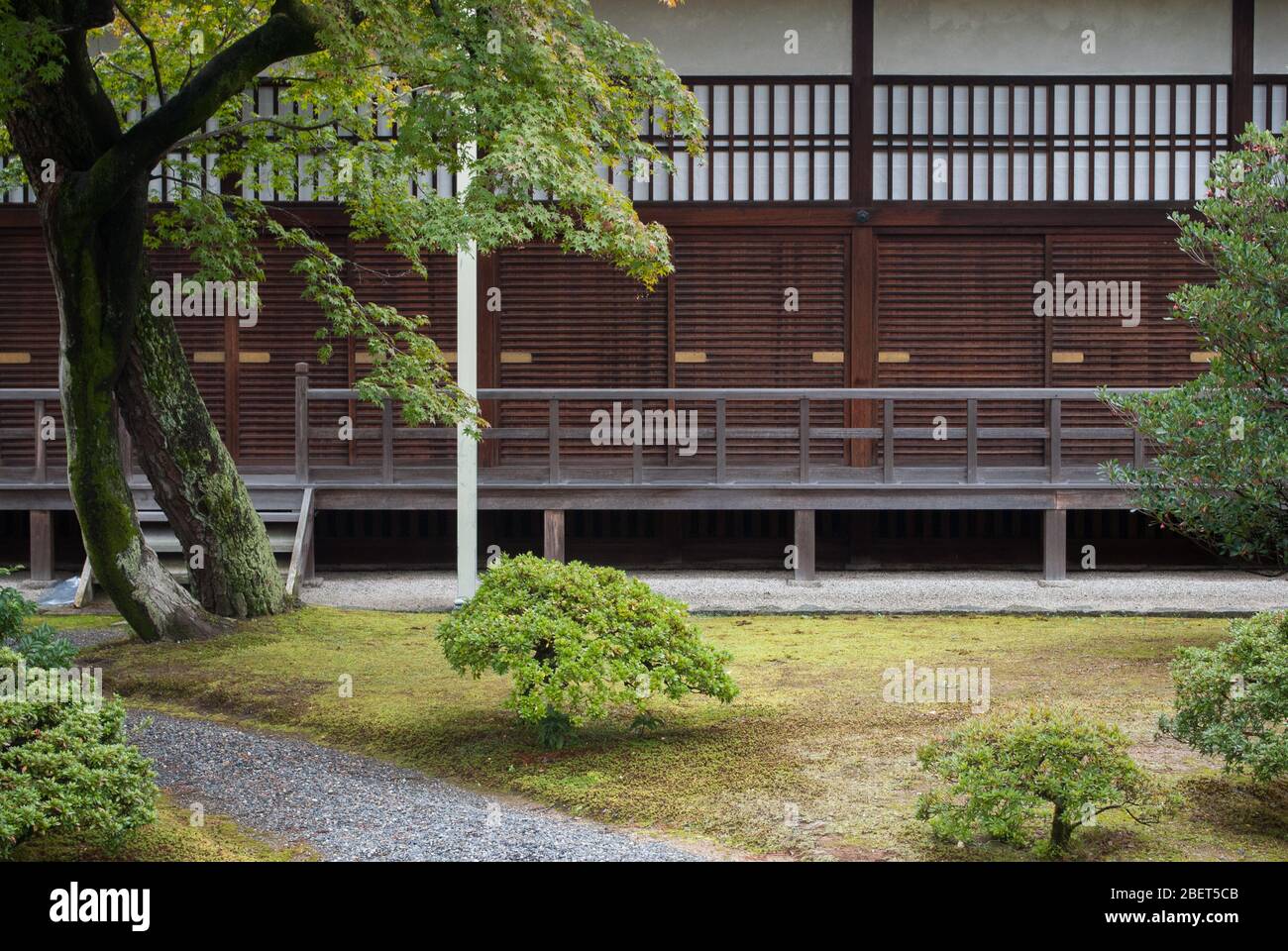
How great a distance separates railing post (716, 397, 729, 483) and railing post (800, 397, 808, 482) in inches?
32.2

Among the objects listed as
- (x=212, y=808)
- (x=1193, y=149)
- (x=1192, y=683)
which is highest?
(x=1193, y=149)

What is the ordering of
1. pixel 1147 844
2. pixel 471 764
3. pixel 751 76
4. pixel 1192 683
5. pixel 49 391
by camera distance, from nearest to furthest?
pixel 1147 844, pixel 1192 683, pixel 471 764, pixel 49 391, pixel 751 76

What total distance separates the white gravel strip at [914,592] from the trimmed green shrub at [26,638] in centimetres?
564

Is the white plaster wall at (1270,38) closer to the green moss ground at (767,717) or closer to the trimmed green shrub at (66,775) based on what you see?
the green moss ground at (767,717)

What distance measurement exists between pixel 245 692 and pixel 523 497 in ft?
17.8

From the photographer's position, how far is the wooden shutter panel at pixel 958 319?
1528 cm

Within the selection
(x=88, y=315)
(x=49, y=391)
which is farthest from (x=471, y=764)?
(x=49, y=391)

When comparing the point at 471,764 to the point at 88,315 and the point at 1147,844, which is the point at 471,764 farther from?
the point at 88,315

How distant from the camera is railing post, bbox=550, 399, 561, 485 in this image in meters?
14.3

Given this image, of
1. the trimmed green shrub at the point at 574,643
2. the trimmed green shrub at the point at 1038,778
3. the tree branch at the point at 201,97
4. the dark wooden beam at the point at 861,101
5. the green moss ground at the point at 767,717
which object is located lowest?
the green moss ground at the point at 767,717

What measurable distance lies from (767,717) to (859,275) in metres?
8.01

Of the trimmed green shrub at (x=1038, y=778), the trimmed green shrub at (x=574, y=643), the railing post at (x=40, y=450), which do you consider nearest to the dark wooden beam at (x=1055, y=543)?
the trimmed green shrub at (x=574, y=643)

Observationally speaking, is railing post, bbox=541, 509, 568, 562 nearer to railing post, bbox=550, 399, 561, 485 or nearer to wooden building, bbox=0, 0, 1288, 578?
railing post, bbox=550, 399, 561, 485

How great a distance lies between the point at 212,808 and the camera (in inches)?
268
